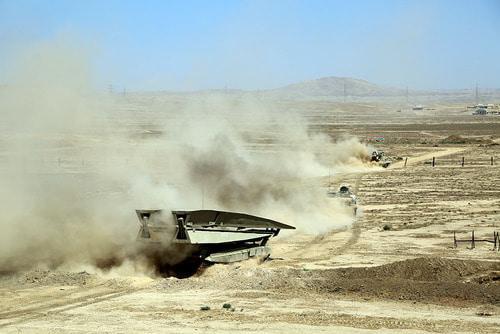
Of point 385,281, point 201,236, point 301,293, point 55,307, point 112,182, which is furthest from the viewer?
point 112,182

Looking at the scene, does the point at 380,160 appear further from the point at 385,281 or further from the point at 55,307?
the point at 55,307

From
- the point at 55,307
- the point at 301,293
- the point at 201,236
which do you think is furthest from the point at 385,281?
the point at 55,307

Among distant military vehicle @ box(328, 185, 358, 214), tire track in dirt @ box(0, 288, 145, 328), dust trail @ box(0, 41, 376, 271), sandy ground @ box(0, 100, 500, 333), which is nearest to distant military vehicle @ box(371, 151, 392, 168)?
dust trail @ box(0, 41, 376, 271)

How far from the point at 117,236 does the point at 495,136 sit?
2355 inches

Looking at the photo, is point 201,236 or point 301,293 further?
point 201,236

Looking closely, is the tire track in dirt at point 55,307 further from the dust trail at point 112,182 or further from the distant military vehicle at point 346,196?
the distant military vehicle at point 346,196

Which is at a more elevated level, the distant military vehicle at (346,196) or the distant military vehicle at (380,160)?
the distant military vehicle at (346,196)

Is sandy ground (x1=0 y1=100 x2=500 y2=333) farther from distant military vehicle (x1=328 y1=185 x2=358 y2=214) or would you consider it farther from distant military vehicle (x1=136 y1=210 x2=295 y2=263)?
distant military vehicle (x1=328 y1=185 x2=358 y2=214)

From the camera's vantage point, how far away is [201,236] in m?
16.6

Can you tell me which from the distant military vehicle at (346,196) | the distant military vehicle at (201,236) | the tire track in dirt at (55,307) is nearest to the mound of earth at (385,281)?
the distant military vehicle at (201,236)

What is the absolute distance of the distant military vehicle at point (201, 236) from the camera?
16031mm

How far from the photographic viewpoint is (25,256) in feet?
53.4

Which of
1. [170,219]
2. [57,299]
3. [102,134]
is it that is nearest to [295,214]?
[170,219]

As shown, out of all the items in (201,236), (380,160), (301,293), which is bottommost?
(380,160)
